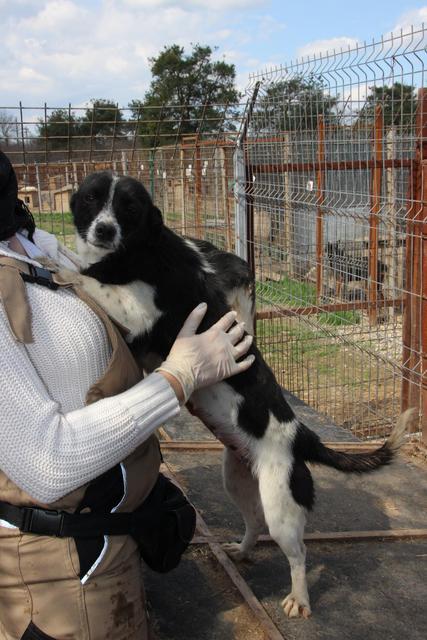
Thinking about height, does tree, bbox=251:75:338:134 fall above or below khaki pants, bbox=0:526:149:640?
above

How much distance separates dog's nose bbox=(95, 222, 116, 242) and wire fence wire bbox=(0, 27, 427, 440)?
1795mm

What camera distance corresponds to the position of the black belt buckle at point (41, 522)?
1706 millimetres

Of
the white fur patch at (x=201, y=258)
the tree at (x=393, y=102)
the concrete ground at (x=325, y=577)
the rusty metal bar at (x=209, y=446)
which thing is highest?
the tree at (x=393, y=102)

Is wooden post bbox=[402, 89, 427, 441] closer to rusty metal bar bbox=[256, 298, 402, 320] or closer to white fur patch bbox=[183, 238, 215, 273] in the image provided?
rusty metal bar bbox=[256, 298, 402, 320]

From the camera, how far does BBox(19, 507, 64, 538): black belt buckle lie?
1706 mm

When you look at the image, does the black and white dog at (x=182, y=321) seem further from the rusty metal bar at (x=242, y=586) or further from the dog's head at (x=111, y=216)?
the rusty metal bar at (x=242, y=586)

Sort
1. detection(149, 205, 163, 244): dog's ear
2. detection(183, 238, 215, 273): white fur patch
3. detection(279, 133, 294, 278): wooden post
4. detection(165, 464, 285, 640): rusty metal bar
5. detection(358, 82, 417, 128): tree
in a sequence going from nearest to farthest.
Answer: detection(165, 464, 285, 640): rusty metal bar
detection(149, 205, 163, 244): dog's ear
detection(183, 238, 215, 273): white fur patch
detection(358, 82, 417, 128): tree
detection(279, 133, 294, 278): wooden post

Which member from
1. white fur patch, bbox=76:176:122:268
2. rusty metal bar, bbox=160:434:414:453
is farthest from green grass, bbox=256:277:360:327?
white fur patch, bbox=76:176:122:268

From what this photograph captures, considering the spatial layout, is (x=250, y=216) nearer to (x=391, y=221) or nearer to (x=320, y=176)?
(x=320, y=176)

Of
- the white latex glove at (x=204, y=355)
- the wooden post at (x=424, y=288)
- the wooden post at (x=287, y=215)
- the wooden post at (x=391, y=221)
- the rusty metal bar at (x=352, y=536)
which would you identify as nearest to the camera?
the white latex glove at (x=204, y=355)

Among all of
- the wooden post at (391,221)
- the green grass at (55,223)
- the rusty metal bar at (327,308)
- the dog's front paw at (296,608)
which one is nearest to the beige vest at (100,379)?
the dog's front paw at (296,608)

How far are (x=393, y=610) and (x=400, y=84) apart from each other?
9.74 feet

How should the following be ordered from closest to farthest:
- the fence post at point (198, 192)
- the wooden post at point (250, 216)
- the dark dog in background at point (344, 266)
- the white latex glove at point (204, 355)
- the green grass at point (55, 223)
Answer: the white latex glove at point (204, 355) < the green grass at point (55, 223) < the dark dog in background at point (344, 266) < the wooden post at point (250, 216) < the fence post at point (198, 192)

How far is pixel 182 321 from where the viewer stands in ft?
8.16
